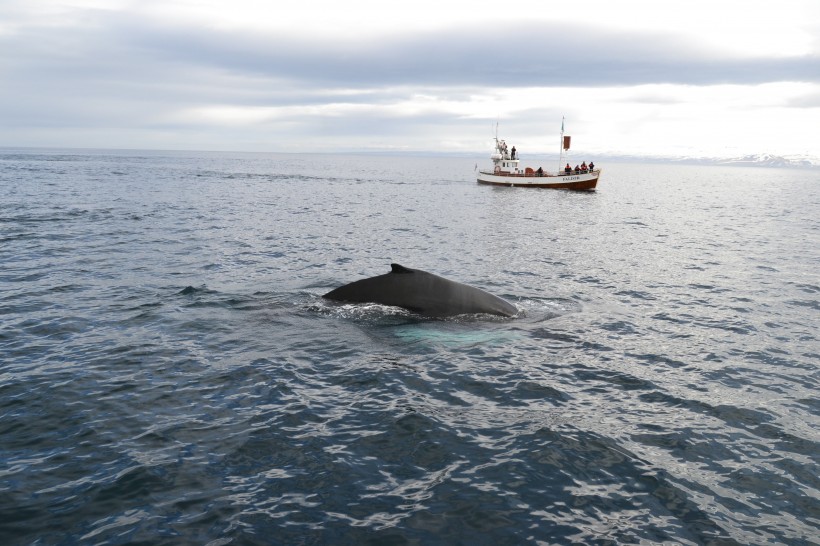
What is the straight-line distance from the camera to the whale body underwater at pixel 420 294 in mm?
16266

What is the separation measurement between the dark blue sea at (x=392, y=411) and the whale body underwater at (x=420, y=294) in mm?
335

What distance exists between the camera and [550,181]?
104 metres

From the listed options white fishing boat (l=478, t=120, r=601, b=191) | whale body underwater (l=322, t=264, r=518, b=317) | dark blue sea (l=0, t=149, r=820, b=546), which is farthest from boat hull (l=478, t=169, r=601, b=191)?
whale body underwater (l=322, t=264, r=518, b=317)

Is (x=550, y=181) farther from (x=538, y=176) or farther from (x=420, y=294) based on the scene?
(x=420, y=294)

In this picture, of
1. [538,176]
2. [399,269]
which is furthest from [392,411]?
[538,176]

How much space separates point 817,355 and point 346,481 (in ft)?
44.6

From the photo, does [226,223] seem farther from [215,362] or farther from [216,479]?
[216,479]

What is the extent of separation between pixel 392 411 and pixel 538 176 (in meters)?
97.6

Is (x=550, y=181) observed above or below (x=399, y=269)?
above

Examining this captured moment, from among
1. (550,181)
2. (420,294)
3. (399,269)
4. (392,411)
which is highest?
(550,181)

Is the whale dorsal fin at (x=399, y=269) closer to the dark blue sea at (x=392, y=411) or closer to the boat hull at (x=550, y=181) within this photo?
the dark blue sea at (x=392, y=411)

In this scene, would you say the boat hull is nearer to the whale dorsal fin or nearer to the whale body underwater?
the whale body underwater

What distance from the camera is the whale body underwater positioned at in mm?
16266

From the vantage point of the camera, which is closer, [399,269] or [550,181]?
[399,269]
